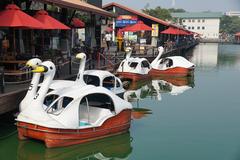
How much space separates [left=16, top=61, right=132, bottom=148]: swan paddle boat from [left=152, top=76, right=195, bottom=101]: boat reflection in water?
7.28 m

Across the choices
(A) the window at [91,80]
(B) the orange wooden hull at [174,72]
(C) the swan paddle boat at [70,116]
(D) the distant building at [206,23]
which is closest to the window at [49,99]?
(C) the swan paddle boat at [70,116]

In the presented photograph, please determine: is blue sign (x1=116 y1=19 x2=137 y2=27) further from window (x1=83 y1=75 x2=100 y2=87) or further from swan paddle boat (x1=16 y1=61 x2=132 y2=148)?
swan paddle boat (x1=16 y1=61 x2=132 y2=148)

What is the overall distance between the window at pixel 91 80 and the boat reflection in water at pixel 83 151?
4.30 metres

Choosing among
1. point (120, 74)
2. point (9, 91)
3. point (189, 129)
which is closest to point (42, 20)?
point (9, 91)

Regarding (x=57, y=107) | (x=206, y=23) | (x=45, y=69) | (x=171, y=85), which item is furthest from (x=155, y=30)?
(x=206, y=23)

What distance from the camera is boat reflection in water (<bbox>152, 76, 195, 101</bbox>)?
19750 millimetres

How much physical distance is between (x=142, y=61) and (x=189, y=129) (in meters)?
10.4

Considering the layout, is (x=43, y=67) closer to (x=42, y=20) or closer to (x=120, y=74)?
(x=42, y=20)

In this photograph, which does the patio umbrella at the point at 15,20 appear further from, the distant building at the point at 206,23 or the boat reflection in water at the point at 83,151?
the distant building at the point at 206,23

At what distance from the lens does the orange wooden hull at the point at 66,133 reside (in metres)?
8.98

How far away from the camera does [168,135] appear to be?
37.1 feet

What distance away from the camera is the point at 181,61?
24.8m

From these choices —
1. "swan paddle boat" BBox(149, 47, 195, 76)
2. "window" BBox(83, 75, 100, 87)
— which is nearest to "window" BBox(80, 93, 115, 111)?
"window" BBox(83, 75, 100, 87)

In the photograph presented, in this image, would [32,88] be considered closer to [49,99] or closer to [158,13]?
[49,99]
